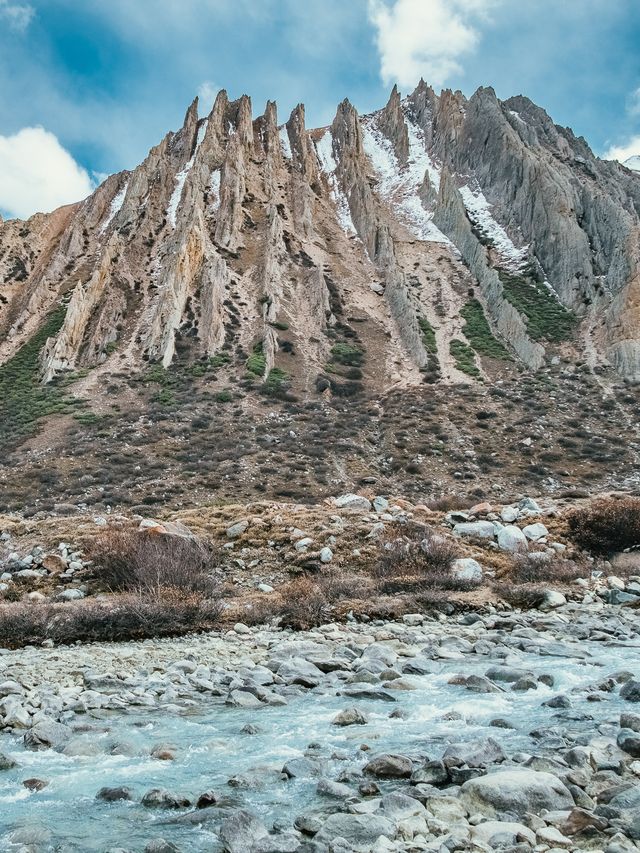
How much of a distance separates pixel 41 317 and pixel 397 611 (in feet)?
206

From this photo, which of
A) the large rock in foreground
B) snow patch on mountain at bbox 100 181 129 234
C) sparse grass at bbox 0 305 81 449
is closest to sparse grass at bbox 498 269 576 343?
sparse grass at bbox 0 305 81 449

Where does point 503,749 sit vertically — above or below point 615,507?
below

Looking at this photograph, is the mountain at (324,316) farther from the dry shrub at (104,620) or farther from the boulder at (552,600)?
the boulder at (552,600)

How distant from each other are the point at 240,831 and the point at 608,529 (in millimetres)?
14976

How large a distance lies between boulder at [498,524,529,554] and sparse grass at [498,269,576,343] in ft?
141

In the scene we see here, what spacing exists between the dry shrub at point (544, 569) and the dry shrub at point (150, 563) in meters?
7.47

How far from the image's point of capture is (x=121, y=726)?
630 centimetres

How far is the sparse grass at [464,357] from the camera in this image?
5141cm

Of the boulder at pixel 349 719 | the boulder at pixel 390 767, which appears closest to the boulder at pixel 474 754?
the boulder at pixel 390 767

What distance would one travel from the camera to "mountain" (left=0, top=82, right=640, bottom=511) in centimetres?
3688

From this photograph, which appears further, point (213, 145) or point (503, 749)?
point (213, 145)

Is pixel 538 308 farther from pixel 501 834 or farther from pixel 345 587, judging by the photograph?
pixel 501 834

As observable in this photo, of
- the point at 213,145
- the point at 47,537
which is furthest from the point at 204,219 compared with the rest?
the point at 47,537

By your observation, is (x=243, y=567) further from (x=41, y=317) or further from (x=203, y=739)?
(x=41, y=317)
